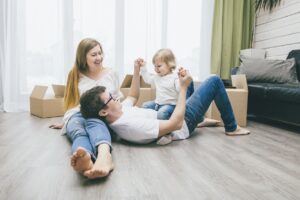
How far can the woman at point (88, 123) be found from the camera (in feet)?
3.79

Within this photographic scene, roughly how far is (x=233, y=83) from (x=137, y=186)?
6.30ft

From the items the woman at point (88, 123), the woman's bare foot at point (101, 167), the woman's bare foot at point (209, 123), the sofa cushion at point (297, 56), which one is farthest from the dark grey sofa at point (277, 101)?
the woman's bare foot at point (101, 167)

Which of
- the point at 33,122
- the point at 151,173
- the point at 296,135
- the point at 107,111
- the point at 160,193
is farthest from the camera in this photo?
the point at 33,122

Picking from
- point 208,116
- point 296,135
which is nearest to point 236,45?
point 208,116

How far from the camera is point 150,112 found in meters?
1.92

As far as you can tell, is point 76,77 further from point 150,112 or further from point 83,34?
point 83,34

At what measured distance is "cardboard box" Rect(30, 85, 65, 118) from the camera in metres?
2.84

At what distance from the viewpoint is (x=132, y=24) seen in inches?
142

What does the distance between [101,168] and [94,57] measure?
107cm

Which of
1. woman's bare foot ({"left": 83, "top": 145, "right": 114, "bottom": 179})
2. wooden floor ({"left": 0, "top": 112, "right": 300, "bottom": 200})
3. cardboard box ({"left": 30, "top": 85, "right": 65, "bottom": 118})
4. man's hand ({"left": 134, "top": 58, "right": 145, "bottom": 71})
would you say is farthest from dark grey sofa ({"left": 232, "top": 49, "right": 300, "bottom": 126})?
cardboard box ({"left": 30, "top": 85, "right": 65, "bottom": 118})

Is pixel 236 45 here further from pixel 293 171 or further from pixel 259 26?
pixel 293 171

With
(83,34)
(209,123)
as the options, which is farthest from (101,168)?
(83,34)

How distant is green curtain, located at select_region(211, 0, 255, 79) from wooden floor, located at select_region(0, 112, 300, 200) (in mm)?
1937

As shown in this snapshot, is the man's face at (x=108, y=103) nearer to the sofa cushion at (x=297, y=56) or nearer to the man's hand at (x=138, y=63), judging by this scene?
the man's hand at (x=138, y=63)
